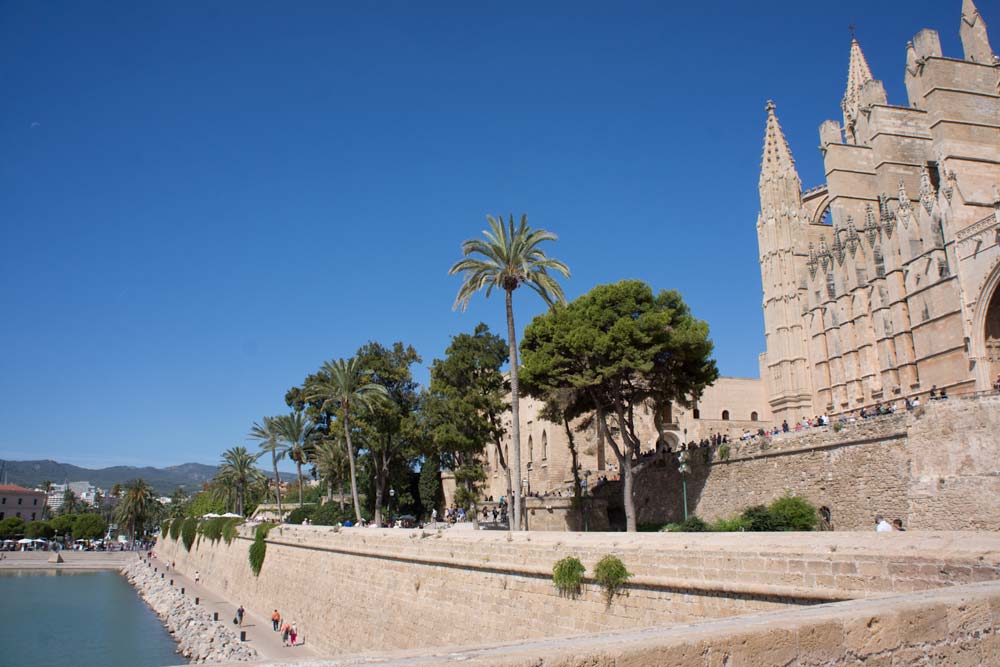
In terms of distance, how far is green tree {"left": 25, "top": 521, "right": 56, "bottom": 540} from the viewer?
8062 centimetres

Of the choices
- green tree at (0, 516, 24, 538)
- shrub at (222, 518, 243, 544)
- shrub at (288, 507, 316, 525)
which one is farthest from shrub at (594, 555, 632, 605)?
green tree at (0, 516, 24, 538)

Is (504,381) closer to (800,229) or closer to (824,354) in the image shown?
(824,354)

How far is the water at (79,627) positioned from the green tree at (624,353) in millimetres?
17467

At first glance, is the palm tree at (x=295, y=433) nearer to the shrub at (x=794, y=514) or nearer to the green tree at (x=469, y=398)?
the green tree at (x=469, y=398)

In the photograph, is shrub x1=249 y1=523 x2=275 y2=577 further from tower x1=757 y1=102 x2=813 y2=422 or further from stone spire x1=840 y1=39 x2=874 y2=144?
stone spire x1=840 y1=39 x2=874 y2=144

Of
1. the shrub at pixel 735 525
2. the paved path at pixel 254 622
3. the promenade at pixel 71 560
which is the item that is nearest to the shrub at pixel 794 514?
the shrub at pixel 735 525

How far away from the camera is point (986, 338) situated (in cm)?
2381

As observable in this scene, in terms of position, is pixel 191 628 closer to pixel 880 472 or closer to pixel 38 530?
pixel 880 472

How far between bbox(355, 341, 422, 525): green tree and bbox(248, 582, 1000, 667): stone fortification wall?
32964mm

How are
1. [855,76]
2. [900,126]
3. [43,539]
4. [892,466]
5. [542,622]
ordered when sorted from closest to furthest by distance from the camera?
[542,622]
[892,466]
[900,126]
[855,76]
[43,539]

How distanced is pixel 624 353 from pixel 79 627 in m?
33.9

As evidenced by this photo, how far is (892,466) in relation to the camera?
1822 centimetres

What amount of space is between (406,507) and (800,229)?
100 ft

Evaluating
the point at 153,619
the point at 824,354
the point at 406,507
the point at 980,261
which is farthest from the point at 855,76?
the point at 153,619
